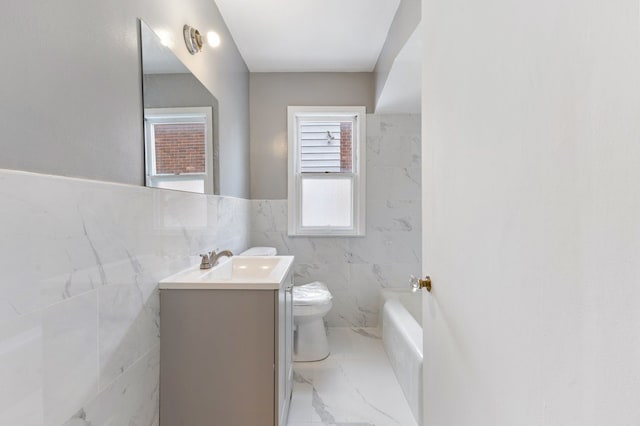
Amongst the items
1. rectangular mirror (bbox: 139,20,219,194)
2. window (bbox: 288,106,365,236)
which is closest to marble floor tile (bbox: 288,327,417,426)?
window (bbox: 288,106,365,236)

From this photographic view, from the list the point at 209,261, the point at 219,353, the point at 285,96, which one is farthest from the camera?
the point at 285,96

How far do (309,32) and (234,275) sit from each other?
189 centimetres

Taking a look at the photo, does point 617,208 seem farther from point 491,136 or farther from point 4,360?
point 4,360

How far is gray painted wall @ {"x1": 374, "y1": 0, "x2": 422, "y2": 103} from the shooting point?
175cm

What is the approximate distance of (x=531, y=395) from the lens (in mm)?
525

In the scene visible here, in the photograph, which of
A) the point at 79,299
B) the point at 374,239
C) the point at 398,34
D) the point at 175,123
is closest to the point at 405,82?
the point at 398,34

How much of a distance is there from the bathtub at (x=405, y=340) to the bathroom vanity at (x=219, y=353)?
34.0 inches

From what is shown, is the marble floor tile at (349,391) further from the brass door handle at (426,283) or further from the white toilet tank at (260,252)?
the brass door handle at (426,283)

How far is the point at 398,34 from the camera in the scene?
6.79ft

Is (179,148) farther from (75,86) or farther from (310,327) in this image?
(310,327)

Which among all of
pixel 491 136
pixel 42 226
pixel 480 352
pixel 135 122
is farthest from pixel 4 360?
pixel 491 136

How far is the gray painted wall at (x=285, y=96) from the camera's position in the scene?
306 centimetres

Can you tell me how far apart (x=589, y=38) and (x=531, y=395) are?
1.81 ft

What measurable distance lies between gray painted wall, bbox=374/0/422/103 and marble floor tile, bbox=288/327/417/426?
2.19 m
